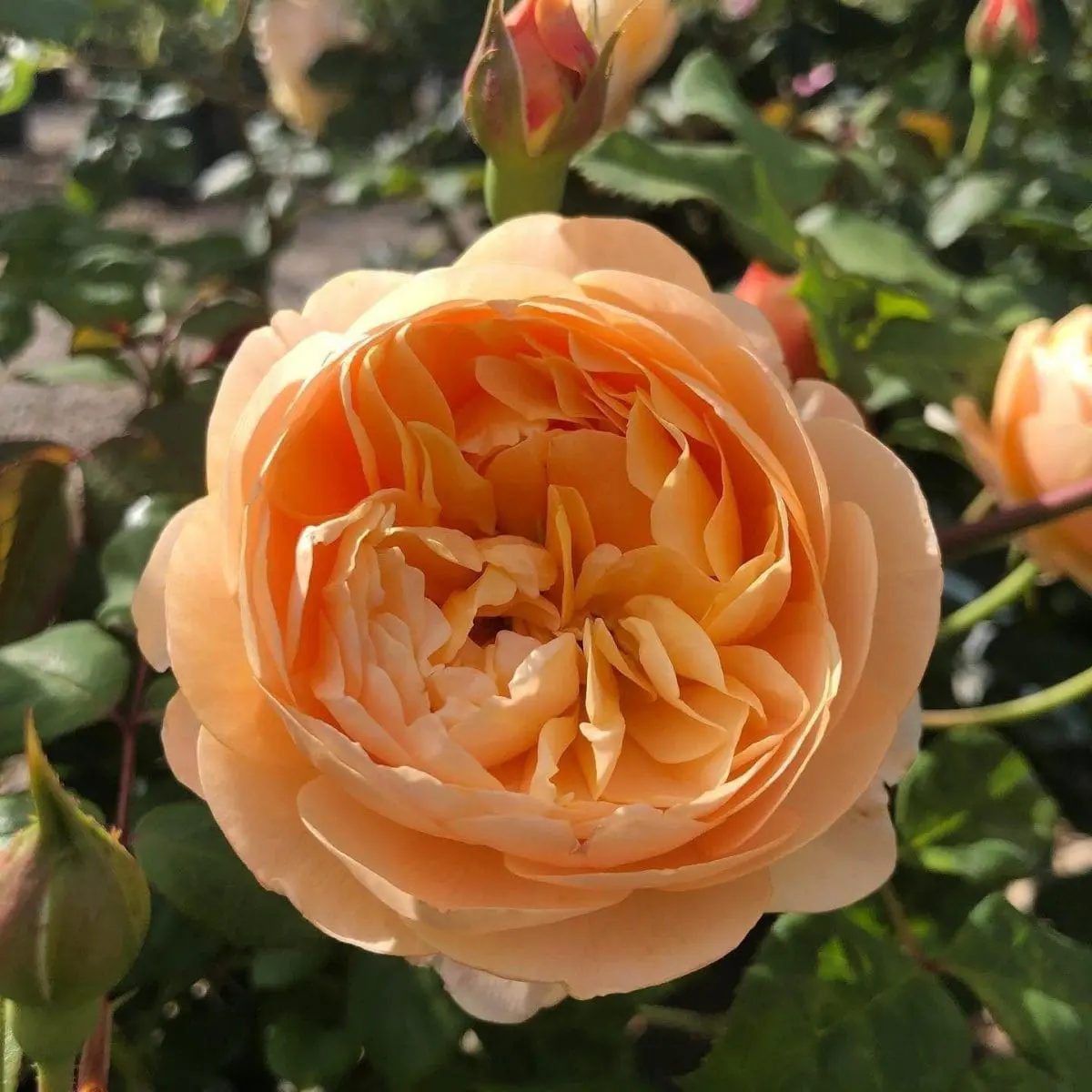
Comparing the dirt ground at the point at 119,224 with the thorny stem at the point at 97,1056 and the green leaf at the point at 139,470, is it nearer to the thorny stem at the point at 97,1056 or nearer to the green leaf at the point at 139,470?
the green leaf at the point at 139,470

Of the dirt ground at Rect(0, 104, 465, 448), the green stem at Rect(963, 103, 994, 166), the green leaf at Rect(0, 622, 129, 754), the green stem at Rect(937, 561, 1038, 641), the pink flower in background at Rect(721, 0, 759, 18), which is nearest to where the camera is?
the green leaf at Rect(0, 622, 129, 754)

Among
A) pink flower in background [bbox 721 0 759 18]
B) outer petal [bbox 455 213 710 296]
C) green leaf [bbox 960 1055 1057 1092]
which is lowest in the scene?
green leaf [bbox 960 1055 1057 1092]

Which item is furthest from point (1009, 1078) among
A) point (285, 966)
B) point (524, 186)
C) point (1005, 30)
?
point (1005, 30)

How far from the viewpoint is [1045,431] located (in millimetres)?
390

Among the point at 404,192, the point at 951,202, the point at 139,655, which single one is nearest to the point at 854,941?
the point at 139,655

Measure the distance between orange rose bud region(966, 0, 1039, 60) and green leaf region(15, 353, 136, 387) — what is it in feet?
1.51

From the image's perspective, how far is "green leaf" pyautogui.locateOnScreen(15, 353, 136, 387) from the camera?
545 mm

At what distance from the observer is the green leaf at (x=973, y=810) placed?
1.38 feet

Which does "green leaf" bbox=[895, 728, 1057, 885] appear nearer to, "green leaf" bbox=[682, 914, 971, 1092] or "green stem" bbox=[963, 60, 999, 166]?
"green leaf" bbox=[682, 914, 971, 1092]

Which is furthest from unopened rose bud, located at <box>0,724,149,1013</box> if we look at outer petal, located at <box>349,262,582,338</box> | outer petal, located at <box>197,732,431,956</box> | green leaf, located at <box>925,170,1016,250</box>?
green leaf, located at <box>925,170,1016,250</box>

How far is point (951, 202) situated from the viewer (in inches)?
22.1

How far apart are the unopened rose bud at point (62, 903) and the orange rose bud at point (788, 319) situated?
33 centimetres

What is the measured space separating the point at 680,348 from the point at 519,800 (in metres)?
0.12

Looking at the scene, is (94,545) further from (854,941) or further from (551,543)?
(854,941)
